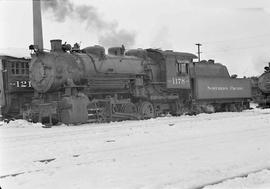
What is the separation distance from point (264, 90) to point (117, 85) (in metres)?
17.4

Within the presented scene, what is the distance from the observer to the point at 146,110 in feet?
70.6

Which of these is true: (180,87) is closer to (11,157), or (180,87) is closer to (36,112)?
(36,112)

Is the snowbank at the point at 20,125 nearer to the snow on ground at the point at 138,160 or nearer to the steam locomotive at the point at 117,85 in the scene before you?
the steam locomotive at the point at 117,85

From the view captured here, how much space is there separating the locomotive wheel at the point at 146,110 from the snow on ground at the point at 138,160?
8.26 meters

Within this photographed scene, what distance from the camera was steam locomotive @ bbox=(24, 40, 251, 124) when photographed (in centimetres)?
1841

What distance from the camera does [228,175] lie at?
6457mm

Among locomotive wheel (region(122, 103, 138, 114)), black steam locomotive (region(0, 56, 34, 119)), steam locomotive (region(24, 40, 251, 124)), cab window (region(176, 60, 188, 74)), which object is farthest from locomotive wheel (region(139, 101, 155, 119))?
black steam locomotive (region(0, 56, 34, 119))

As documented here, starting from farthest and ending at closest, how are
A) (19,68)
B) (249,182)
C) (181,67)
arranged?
(181,67) < (19,68) < (249,182)

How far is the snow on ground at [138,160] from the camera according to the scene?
6.11 m

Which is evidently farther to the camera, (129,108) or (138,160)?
(129,108)

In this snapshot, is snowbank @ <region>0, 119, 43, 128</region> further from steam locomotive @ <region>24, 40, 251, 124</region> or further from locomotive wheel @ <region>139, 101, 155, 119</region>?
locomotive wheel @ <region>139, 101, 155, 119</region>

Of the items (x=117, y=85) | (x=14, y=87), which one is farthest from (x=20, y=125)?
(x=117, y=85)

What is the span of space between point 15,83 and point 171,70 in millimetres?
8195

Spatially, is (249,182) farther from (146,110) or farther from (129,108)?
(146,110)
